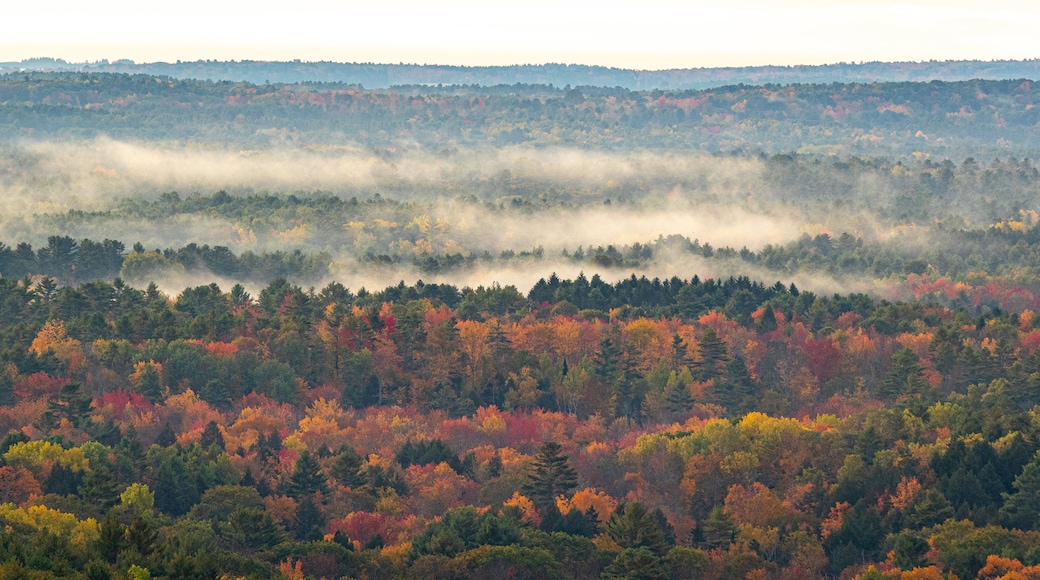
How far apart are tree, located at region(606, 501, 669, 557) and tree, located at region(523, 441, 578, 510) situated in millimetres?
16136

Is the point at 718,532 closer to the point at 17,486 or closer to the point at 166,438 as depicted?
the point at 17,486

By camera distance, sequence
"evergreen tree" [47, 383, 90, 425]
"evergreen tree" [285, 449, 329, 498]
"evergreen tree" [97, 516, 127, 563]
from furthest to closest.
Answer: "evergreen tree" [47, 383, 90, 425] → "evergreen tree" [285, 449, 329, 498] → "evergreen tree" [97, 516, 127, 563]

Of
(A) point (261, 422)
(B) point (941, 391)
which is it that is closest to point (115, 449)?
(A) point (261, 422)

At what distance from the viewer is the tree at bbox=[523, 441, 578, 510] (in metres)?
149

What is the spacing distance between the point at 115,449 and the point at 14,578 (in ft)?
233

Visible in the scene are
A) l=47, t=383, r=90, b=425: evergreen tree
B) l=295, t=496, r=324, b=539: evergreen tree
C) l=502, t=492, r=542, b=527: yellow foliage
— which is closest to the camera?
l=295, t=496, r=324, b=539: evergreen tree

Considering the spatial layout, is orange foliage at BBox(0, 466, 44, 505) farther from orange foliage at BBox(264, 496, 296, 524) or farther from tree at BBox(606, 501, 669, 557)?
tree at BBox(606, 501, 669, 557)

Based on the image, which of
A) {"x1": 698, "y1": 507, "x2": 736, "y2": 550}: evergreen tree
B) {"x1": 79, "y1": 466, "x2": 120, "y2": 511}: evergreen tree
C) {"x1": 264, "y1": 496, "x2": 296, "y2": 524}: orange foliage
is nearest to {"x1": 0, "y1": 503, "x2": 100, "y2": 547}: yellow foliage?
{"x1": 79, "y1": 466, "x2": 120, "y2": 511}: evergreen tree

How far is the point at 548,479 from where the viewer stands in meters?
150

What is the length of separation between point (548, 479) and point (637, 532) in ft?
73.6

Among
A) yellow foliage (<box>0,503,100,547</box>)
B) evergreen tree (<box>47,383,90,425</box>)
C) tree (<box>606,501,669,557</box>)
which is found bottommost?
evergreen tree (<box>47,383,90,425</box>)

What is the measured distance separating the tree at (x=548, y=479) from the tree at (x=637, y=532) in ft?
52.9

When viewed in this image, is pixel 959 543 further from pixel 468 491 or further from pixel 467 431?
pixel 467 431

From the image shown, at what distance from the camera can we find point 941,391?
199 meters
